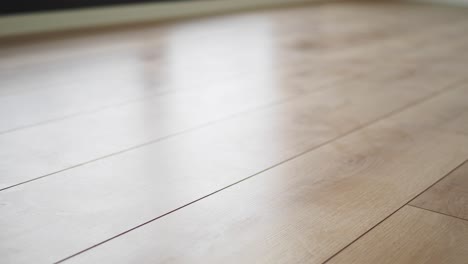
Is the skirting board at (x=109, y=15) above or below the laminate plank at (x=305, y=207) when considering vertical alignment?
above

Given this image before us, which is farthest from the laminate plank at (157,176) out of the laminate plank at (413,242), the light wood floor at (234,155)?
the laminate plank at (413,242)

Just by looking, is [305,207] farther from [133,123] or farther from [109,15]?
[109,15]

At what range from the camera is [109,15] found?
2.77 metres

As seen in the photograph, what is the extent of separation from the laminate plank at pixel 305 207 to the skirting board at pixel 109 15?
1.70m

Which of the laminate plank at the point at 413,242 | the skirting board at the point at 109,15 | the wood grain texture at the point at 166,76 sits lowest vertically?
the laminate plank at the point at 413,242

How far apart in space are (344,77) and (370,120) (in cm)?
41

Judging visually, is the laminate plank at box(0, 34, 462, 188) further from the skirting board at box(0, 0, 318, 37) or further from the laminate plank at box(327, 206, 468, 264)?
the skirting board at box(0, 0, 318, 37)

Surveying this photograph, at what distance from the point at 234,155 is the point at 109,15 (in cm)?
186

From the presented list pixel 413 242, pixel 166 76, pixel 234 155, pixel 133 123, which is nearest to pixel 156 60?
pixel 166 76

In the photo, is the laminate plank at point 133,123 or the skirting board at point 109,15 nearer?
the laminate plank at point 133,123

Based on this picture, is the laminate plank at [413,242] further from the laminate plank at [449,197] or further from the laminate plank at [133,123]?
the laminate plank at [133,123]

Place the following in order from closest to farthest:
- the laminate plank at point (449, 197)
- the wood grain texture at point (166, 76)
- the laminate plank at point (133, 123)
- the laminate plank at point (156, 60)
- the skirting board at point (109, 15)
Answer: the laminate plank at point (449, 197)
the laminate plank at point (133, 123)
the wood grain texture at point (166, 76)
the laminate plank at point (156, 60)
the skirting board at point (109, 15)

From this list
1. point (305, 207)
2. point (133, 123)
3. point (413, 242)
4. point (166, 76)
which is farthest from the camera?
point (166, 76)

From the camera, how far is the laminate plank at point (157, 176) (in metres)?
0.80
